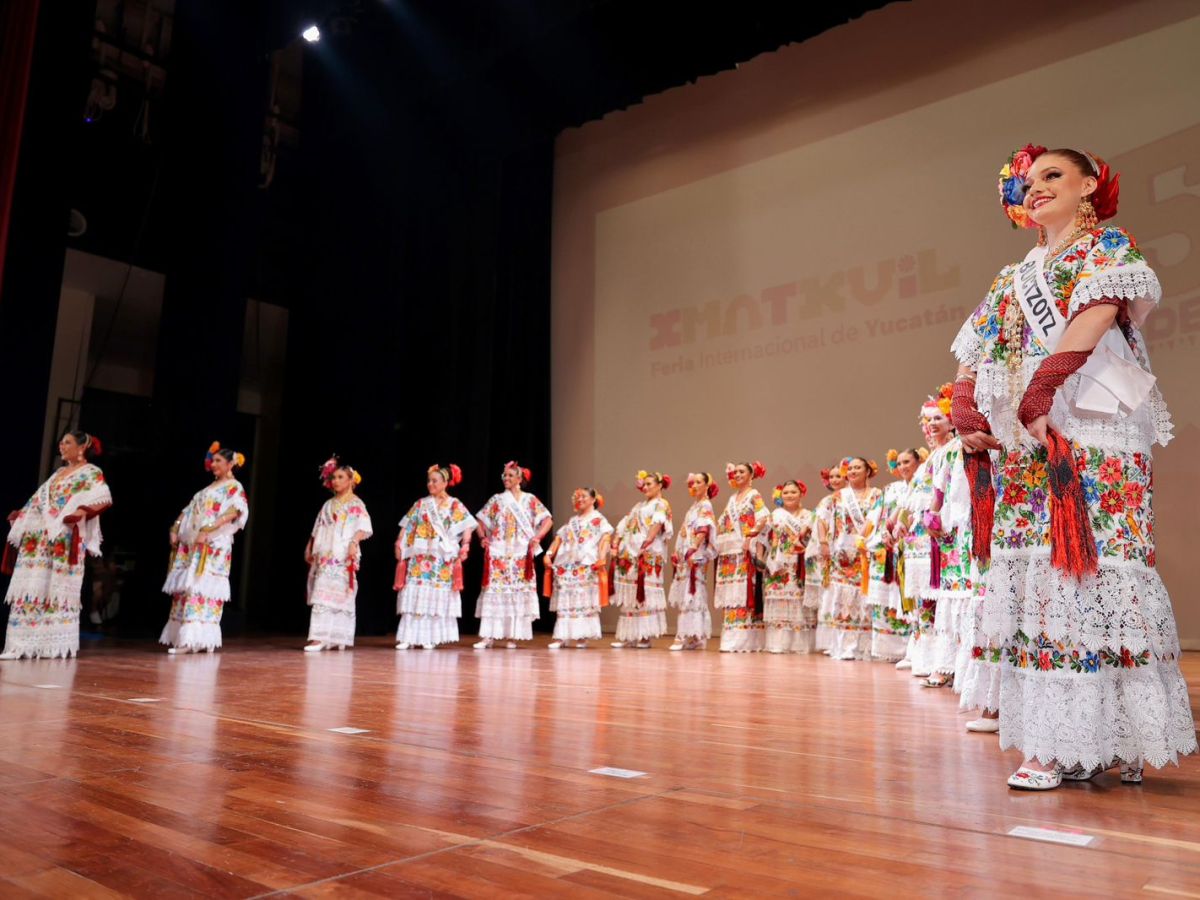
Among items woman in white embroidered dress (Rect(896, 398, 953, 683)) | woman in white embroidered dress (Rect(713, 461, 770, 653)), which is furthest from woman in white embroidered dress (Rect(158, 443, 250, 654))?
woman in white embroidered dress (Rect(896, 398, 953, 683))

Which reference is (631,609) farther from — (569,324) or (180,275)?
(180,275)

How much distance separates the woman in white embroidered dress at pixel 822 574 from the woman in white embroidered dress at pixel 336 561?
333cm

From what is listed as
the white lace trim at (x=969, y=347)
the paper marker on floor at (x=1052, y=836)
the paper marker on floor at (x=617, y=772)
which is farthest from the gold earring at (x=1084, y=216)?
the paper marker on floor at (x=617, y=772)

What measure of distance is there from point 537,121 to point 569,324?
213 cm

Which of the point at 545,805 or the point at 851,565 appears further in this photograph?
the point at 851,565

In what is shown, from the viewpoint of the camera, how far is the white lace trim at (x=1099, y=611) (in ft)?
6.03

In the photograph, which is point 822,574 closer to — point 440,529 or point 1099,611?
point 440,529

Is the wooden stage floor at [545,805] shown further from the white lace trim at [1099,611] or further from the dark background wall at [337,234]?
the dark background wall at [337,234]

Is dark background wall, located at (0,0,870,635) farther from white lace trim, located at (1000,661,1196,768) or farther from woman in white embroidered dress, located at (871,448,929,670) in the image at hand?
white lace trim, located at (1000,661,1196,768)

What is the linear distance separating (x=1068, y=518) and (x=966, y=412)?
35 cm

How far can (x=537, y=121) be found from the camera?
29.5 ft

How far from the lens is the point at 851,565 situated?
6.59m

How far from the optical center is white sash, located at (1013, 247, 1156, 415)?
192 cm

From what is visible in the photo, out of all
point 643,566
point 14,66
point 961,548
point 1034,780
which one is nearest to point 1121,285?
point 1034,780
